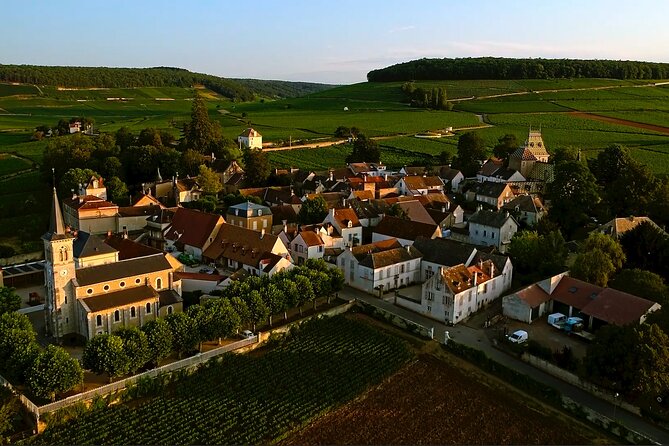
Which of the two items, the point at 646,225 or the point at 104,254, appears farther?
the point at 646,225

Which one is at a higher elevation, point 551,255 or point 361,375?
point 551,255

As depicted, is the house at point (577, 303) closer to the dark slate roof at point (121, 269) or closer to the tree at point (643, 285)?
the tree at point (643, 285)

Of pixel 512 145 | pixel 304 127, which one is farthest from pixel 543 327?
pixel 304 127

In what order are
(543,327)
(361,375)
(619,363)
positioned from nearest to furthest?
1. (619,363)
2. (361,375)
3. (543,327)

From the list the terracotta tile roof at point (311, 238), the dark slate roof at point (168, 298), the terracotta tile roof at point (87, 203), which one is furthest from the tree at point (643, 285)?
the terracotta tile roof at point (87, 203)

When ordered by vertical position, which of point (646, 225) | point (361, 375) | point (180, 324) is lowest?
point (361, 375)

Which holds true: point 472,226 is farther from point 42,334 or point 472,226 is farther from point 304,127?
point 304,127
